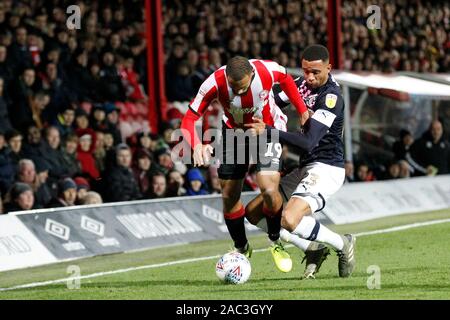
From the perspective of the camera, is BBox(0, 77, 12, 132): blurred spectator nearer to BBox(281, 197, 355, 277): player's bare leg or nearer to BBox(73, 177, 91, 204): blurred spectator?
BBox(73, 177, 91, 204): blurred spectator

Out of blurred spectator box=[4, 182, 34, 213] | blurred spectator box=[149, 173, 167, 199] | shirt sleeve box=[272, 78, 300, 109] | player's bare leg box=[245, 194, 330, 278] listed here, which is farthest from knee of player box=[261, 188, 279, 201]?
blurred spectator box=[149, 173, 167, 199]

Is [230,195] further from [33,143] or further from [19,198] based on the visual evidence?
[33,143]

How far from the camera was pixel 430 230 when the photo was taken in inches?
578

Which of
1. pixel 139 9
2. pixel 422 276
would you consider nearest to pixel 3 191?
pixel 422 276

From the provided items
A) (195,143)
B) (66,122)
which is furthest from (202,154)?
(66,122)

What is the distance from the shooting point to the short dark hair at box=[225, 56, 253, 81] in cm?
987

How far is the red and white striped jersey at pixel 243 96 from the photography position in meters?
10.3

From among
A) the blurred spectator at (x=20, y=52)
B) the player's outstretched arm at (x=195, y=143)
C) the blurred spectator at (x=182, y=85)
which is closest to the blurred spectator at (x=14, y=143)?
the blurred spectator at (x=20, y=52)

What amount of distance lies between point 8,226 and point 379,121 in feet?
32.3

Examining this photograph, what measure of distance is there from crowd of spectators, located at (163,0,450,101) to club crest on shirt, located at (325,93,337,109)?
362 inches

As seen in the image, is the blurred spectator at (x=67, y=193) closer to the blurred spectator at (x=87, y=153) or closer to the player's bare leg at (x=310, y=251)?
the blurred spectator at (x=87, y=153)

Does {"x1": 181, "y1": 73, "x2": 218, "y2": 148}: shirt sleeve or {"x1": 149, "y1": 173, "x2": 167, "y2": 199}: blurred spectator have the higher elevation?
{"x1": 181, "y1": 73, "x2": 218, "y2": 148}: shirt sleeve

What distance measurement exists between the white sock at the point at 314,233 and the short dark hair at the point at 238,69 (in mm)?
1340

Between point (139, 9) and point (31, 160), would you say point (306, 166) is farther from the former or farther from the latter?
point (139, 9)
